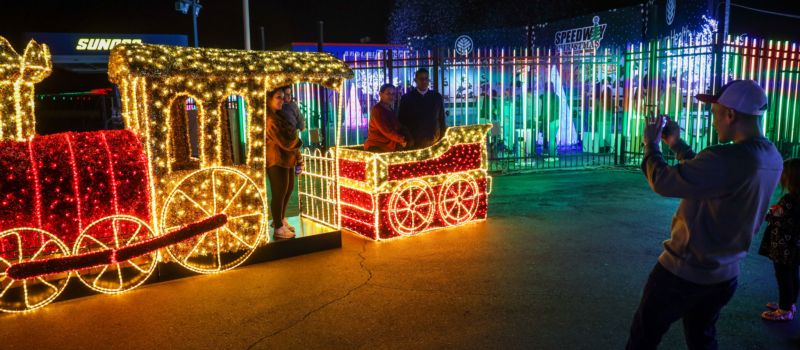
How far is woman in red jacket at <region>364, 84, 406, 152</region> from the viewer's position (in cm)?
751

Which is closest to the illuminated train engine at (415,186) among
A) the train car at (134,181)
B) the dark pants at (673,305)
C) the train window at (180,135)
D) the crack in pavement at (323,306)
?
the crack in pavement at (323,306)

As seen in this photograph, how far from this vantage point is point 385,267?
247 inches

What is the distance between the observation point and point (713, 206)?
3020 millimetres

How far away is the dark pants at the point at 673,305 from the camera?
3059 mm

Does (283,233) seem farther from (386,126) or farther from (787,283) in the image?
(787,283)

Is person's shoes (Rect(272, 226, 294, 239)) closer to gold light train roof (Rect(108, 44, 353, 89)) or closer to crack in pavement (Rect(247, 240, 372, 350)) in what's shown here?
crack in pavement (Rect(247, 240, 372, 350))

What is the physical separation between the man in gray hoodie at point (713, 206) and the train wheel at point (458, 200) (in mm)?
4660

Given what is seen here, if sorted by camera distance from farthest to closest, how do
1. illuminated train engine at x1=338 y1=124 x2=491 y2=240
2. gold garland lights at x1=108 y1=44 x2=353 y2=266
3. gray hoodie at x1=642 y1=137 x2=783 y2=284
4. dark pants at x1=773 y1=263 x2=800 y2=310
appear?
illuminated train engine at x1=338 y1=124 x2=491 y2=240 → gold garland lights at x1=108 y1=44 x2=353 y2=266 → dark pants at x1=773 y1=263 x2=800 y2=310 → gray hoodie at x1=642 y1=137 x2=783 y2=284

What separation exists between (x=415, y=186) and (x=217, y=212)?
238cm

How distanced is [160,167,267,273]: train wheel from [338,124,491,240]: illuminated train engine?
1396 millimetres

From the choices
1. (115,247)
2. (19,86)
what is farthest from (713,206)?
(19,86)

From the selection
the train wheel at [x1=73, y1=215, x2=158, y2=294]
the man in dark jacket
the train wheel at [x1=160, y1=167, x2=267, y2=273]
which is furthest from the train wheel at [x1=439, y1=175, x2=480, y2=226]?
the train wheel at [x1=73, y1=215, x2=158, y2=294]

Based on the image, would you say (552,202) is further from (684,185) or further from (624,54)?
(684,185)

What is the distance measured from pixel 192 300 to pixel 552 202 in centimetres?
587
